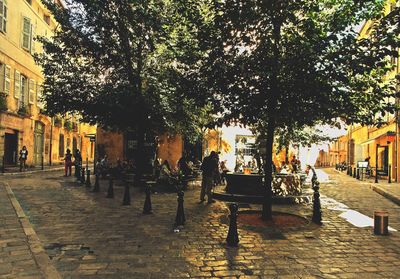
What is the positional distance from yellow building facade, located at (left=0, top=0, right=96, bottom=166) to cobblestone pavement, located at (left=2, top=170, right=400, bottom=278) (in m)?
13.0

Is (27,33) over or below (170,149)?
over

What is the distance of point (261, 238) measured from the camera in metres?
7.02

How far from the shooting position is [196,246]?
629 centimetres

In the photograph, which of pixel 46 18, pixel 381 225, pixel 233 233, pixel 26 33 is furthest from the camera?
pixel 46 18

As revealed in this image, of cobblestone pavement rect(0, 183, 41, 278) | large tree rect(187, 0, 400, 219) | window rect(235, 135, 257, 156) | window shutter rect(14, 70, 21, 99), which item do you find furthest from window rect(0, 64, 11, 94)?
window rect(235, 135, 257, 156)

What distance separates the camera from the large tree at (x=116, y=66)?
48.8 ft

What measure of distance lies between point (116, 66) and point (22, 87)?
12201 millimetres

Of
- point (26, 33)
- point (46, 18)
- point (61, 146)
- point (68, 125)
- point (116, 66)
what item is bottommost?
point (61, 146)

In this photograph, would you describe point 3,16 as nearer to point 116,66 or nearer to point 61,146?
point 116,66

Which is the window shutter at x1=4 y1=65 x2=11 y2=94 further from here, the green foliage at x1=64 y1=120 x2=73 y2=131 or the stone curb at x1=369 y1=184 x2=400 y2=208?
the stone curb at x1=369 y1=184 x2=400 y2=208

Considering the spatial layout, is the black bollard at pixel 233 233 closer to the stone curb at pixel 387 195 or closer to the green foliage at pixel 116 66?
the green foliage at pixel 116 66

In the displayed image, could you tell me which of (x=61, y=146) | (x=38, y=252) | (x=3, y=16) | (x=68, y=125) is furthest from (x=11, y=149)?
(x=38, y=252)

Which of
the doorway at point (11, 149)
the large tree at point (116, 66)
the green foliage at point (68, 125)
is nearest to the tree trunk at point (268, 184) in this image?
the large tree at point (116, 66)

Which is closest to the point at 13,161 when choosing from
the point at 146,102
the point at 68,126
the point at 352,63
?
the point at 68,126
